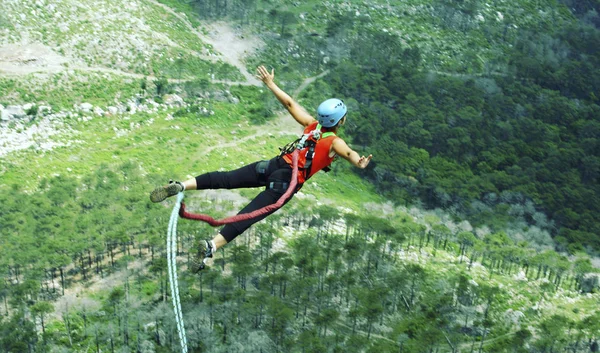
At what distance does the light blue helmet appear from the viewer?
1573 cm

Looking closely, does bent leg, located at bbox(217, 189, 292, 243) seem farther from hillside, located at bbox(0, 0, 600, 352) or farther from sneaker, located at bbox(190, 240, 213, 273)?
hillside, located at bbox(0, 0, 600, 352)

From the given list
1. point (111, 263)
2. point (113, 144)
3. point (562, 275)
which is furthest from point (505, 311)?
point (113, 144)

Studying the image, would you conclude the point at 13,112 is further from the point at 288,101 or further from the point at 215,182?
the point at 215,182

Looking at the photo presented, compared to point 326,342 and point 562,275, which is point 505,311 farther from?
point 326,342

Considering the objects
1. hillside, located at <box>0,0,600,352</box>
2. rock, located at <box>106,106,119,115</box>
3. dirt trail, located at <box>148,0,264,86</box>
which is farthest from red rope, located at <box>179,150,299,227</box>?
dirt trail, located at <box>148,0,264,86</box>

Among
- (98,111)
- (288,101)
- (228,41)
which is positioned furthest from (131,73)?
(288,101)

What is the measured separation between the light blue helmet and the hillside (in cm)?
4898

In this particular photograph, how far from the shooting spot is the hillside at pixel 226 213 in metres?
65.8

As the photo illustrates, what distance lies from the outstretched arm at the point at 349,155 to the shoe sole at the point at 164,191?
351cm

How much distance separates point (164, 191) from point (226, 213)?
2370 inches

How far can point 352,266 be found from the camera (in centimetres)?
7725

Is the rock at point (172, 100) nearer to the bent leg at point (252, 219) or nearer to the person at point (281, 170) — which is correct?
the person at point (281, 170)

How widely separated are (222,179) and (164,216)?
2415 inches

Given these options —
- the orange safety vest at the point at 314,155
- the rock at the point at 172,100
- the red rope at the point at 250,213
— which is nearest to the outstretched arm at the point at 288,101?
the orange safety vest at the point at 314,155
